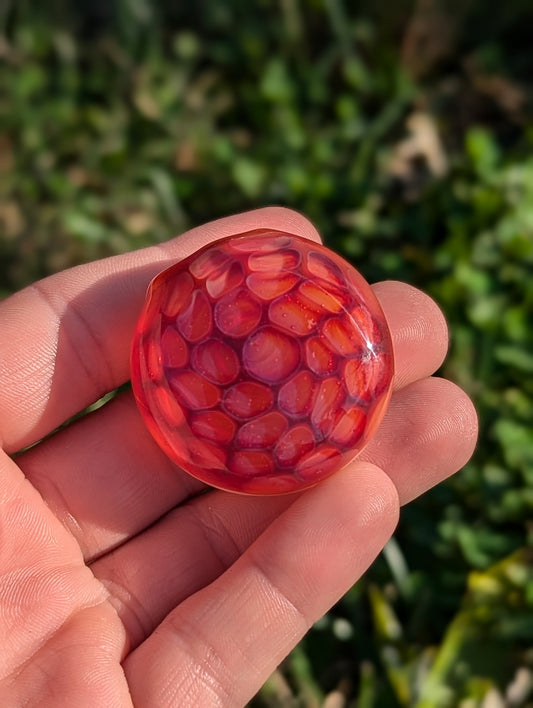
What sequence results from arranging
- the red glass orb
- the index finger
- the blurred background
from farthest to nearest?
the blurred background
the index finger
the red glass orb

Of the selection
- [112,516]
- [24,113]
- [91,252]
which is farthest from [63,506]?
[24,113]

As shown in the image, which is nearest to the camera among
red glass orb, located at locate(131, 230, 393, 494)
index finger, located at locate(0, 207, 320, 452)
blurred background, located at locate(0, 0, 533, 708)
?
red glass orb, located at locate(131, 230, 393, 494)

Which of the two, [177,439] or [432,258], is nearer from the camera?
[177,439]

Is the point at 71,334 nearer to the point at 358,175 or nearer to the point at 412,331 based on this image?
the point at 412,331

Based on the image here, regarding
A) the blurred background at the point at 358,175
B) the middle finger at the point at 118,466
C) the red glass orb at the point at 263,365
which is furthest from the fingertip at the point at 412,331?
the blurred background at the point at 358,175

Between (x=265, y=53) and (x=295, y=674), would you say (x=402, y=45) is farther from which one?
(x=295, y=674)

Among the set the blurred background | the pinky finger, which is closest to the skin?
the pinky finger

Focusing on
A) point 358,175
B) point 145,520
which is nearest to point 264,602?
point 145,520

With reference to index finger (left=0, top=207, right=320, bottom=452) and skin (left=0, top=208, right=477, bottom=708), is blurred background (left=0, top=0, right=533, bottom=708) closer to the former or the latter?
skin (left=0, top=208, right=477, bottom=708)

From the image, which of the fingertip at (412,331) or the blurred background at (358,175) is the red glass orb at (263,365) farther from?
the blurred background at (358,175)
